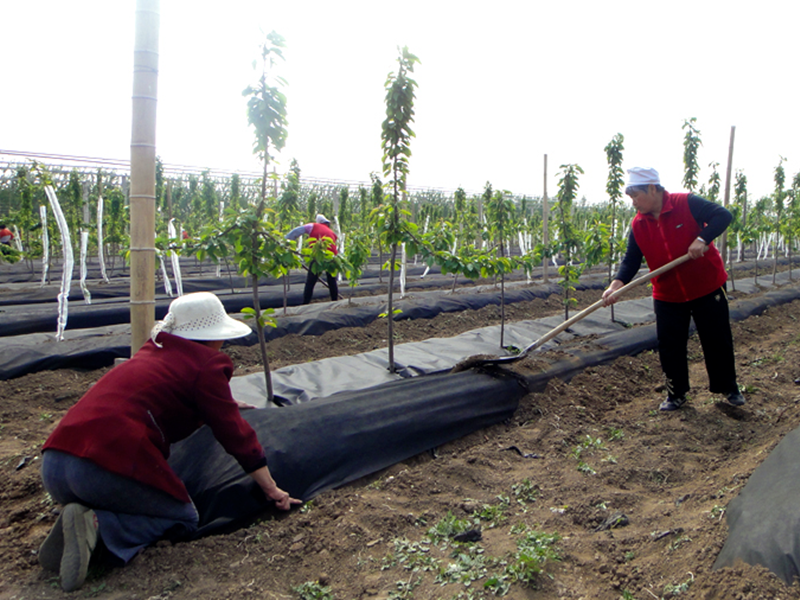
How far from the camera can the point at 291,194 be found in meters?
9.92

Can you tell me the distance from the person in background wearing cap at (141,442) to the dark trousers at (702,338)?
3.11m

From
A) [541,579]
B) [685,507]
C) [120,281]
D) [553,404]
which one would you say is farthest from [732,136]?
[120,281]

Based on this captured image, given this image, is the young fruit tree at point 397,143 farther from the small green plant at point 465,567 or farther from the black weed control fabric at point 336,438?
the small green plant at point 465,567

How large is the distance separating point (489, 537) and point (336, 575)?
703mm

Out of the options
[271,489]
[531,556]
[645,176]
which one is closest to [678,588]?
[531,556]

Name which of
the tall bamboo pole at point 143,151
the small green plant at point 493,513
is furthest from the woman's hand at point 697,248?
the tall bamboo pole at point 143,151

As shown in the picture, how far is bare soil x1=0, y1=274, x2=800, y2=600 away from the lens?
80.8 inches

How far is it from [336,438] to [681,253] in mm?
2733

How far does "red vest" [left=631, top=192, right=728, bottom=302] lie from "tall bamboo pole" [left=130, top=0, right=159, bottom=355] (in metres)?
3.34

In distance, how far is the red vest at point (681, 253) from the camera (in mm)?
3814

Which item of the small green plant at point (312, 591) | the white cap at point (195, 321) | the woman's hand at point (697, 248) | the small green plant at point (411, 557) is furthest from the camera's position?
the woman's hand at point (697, 248)

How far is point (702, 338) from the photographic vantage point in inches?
157

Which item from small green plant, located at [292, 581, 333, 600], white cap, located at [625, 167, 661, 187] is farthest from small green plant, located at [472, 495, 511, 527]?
white cap, located at [625, 167, 661, 187]

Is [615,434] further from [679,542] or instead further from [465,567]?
[465,567]
